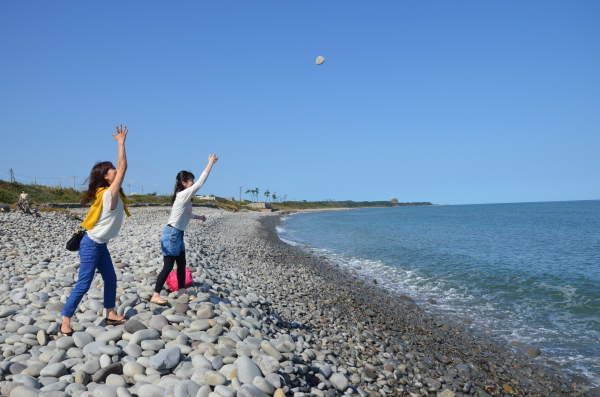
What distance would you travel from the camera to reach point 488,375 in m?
6.35

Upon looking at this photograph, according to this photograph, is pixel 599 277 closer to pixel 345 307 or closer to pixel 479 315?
pixel 479 315

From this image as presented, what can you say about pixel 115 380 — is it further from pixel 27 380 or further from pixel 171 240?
pixel 171 240

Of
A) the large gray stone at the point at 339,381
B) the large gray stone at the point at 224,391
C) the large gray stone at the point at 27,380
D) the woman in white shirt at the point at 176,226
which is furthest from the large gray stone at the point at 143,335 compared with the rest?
the large gray stone at the point at 339,381

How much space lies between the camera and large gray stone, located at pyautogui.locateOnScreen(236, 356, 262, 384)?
3846 mm

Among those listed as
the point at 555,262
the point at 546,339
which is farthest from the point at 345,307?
the point at 555,262

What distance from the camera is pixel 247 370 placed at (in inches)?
155

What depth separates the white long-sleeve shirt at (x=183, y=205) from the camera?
5.71m

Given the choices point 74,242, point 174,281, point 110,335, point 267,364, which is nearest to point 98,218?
point 74,242

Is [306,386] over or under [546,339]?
over

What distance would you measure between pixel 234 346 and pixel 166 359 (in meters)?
0.95

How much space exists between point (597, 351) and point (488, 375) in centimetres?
318

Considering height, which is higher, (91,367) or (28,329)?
(28,329)

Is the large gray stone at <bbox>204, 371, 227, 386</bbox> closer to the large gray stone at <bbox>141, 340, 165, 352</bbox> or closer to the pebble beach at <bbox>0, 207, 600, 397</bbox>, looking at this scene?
the pebble beach at <bbox>0, 207, 600, 397</bbox>

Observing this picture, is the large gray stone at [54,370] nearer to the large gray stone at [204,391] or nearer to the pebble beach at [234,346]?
the pebble beach at [234,346]
